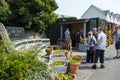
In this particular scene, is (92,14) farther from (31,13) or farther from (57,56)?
(57,56)

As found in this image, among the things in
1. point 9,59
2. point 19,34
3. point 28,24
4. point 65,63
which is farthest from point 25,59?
point 28,24

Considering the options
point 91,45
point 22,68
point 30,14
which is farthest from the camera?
point 30,14

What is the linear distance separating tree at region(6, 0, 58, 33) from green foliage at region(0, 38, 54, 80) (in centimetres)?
1623

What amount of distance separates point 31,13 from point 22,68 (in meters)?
17.8

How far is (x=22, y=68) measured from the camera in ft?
16.4

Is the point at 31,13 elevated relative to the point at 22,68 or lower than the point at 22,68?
elevated

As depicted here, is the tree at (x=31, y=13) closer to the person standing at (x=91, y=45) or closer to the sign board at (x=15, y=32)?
the sign board at (x=15, y=32)

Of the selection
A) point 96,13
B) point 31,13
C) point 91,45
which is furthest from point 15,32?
point 96,13

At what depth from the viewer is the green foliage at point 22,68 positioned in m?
4.82

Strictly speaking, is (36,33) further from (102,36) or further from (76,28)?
(102,36)

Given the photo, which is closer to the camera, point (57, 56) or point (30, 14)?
point (57, 56)

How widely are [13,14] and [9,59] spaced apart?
673 inches

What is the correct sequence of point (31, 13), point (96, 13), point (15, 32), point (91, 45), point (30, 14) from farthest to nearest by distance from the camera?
point (96, 13)
point (31, 13)
point (30, 14)
point (15, 32)
point (91, 45)

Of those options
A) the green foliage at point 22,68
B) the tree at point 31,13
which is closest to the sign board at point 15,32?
the green foliage at point 22,68
